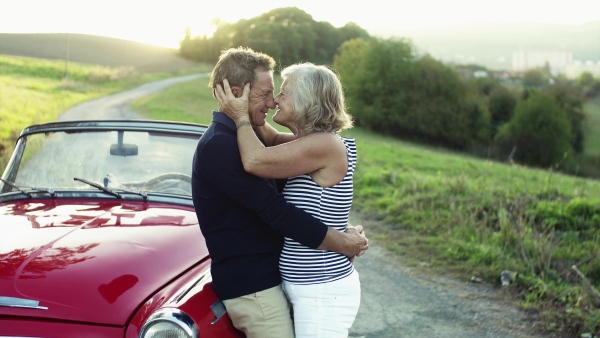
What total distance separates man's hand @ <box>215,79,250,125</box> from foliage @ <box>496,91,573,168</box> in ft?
193

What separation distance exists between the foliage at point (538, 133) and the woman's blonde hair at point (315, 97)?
5882 cm

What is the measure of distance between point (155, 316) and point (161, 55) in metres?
26.4

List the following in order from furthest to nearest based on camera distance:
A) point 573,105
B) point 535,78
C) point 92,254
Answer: point 535,78 < point 573,105 < point 92,254

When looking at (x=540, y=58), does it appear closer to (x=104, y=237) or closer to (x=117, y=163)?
(x=117, y=163)

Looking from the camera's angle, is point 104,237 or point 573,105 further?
point 573,105

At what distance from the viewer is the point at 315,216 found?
258 cm

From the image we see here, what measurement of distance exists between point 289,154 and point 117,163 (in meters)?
1.67

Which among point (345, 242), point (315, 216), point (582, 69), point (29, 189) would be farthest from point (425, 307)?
point (582, 69)

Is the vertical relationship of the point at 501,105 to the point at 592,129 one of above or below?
above

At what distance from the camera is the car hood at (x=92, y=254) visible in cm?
251

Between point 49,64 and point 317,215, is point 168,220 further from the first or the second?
point 49,64

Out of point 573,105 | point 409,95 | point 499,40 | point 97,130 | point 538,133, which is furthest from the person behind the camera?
point 499,40

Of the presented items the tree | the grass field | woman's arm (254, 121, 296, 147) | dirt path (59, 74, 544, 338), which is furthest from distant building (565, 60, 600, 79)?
woman's arm (254, 121, 296, 147)

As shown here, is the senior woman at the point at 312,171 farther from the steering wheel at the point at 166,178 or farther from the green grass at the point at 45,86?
the green grass at the point at 45,86
